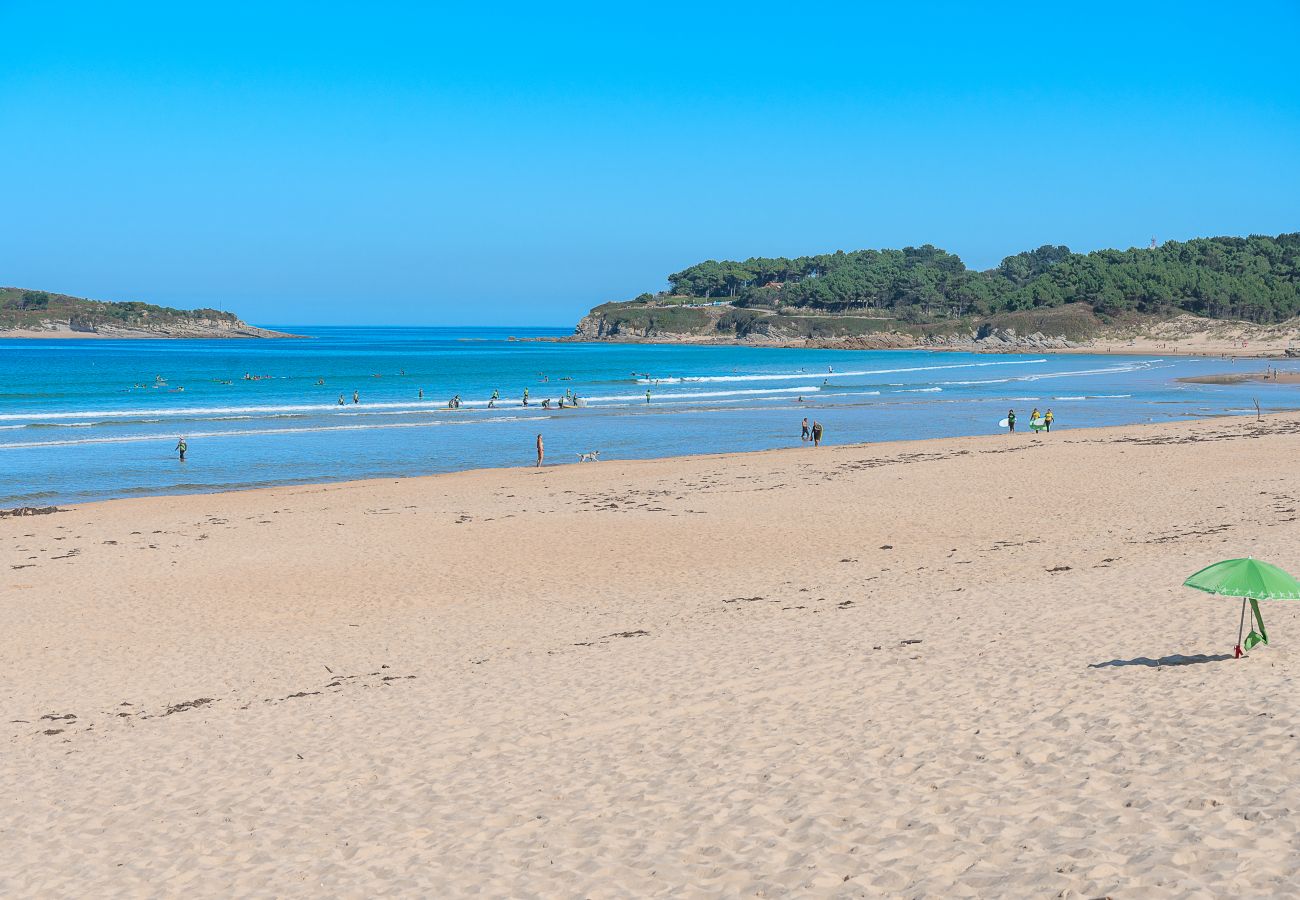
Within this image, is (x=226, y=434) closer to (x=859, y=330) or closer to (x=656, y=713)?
(x=656, y=713)

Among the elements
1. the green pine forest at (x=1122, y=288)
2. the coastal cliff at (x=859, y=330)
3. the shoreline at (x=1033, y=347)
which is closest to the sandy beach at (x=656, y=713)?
the shoreline at (x=1033, y=347)

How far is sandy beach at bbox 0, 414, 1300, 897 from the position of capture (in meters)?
7.08

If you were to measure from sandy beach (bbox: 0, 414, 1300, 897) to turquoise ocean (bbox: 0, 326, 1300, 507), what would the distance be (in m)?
15.8

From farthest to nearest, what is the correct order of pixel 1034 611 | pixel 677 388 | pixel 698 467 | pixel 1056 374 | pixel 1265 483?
pixel 1056 374 → pixel 677 388 → pixel 698 467 → pixel 1265 483 → pixel 1034 611

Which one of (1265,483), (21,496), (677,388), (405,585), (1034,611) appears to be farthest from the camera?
(677,388)

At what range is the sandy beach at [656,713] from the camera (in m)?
7.08

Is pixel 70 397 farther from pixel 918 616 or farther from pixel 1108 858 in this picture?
pixel 1108 858

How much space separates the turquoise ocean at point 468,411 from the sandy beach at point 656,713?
51.7 ft

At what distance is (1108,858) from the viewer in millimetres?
6500

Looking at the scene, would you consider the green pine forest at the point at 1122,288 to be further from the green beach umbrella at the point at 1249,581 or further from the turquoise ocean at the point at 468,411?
the green beach umbrella at the point at 1249,581

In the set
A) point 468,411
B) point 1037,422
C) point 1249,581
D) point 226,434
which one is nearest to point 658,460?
point 1037,422

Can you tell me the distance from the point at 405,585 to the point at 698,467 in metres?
17.1

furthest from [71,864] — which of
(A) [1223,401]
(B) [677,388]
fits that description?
(B) [677,388]

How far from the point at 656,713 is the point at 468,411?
5141 cm
